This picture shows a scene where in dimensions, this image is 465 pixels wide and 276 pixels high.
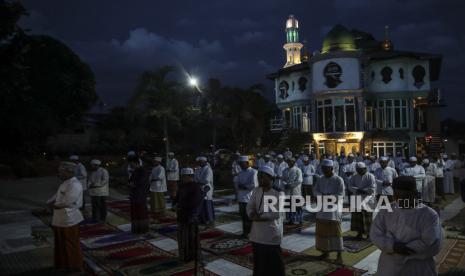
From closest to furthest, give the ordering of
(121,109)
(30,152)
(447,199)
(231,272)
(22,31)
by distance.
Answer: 1. (231,272)
2. (22,31)
3. (447,199)
4. (30,152)
5. (121,109)

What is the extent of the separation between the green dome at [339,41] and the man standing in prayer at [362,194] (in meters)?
21.6

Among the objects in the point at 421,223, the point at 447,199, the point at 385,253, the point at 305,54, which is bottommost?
the point at 447,199

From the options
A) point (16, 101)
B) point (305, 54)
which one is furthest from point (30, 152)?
point (305, 54)

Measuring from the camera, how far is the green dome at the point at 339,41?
2833cm

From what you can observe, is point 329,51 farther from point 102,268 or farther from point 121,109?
point 102,268

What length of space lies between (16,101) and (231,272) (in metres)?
5.17

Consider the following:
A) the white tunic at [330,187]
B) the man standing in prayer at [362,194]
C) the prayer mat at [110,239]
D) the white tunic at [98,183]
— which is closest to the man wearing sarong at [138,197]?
the prayer mat at [110,239]

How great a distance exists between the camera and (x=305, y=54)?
144 ft

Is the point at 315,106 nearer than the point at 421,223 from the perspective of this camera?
No

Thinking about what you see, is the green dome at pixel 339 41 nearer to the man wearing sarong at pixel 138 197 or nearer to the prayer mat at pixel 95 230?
the man wearing sarong at pixel 138 197

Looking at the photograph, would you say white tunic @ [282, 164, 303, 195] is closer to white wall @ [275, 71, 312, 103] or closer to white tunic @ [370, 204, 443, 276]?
white tunic @ [370, 204, 443, 276]

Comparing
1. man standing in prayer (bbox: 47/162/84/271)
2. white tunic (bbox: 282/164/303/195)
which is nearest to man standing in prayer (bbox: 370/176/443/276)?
man standing in prayer (bbox: 47/162/84/271)

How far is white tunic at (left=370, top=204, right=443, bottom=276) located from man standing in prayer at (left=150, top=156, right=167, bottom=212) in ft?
27.5

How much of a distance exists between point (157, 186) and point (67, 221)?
5126 millimetres
